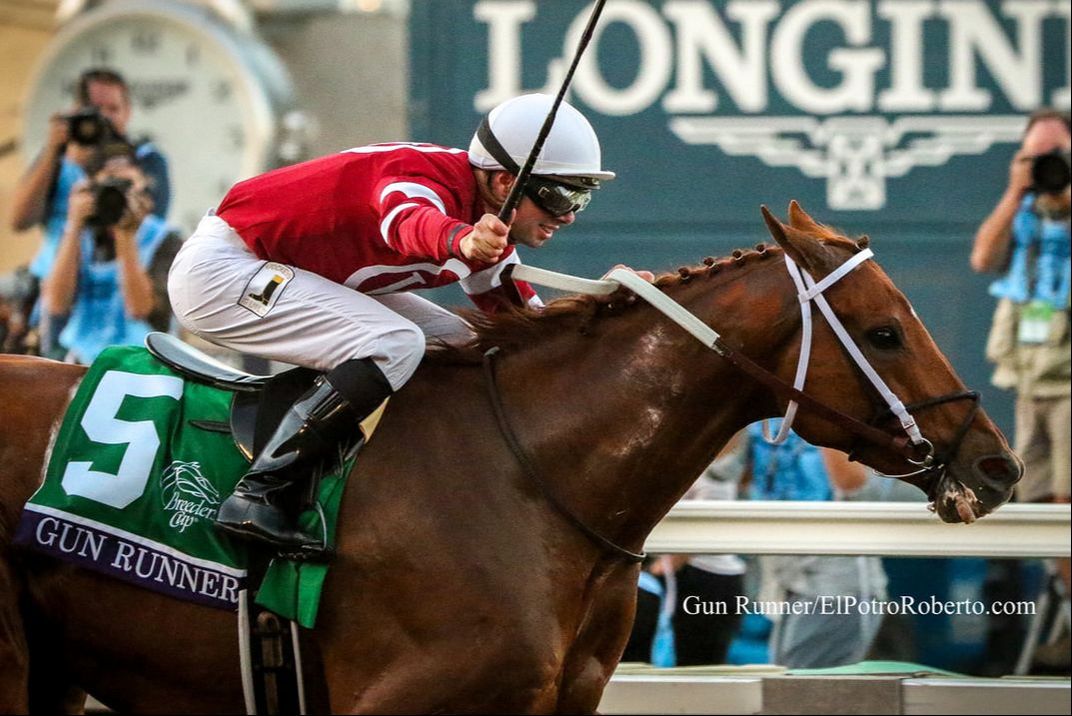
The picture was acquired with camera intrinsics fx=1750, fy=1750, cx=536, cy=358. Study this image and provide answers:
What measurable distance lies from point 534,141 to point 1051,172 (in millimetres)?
3525

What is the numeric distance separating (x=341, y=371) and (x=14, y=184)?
6.15m

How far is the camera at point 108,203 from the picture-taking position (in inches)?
298

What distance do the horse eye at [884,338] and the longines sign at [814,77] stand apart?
140 inches

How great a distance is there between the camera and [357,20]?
1036 centimetres

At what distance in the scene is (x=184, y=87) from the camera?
9523 mm

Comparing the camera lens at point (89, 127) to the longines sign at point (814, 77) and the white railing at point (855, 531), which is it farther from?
the white railing at point (855, 531)

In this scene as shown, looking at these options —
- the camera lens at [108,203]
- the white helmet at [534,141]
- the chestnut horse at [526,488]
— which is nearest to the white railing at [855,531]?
the chestnut horse at [526,488]

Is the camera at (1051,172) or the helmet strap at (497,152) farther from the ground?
the helmet strap at (497,152)

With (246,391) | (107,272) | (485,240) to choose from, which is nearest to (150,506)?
(246,391)

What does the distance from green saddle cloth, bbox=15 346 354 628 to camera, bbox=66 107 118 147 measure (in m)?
3.60

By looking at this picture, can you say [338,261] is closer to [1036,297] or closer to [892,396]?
[892,396]

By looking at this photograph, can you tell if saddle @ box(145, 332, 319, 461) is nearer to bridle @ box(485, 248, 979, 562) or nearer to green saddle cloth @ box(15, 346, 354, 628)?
green saddle cloth @ box(15, 346, 354, 628)

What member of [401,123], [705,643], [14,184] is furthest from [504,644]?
[14,184]

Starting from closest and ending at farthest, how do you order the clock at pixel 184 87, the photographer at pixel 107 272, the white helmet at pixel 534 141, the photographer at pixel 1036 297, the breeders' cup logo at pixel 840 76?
the white helmet at pixel 534 141
the photographer at pixel 1036 297
the photographer at pixel 107 272
the breeders' cup logo at pixel 840 76
the clock at pixel 184 87
